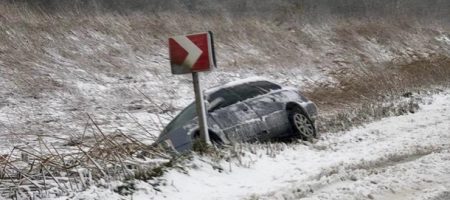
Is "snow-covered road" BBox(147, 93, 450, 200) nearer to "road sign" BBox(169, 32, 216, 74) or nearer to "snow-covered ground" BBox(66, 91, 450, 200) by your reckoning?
"snow-covered ground" BBox(66, 91, 450, 200)

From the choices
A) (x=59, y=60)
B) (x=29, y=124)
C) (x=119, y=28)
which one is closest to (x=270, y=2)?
(x=119, y=28)

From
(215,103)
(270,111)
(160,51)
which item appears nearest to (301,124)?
(270,111)

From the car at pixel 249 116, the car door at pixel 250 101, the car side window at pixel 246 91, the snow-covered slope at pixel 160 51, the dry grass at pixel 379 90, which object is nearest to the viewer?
the car at pixel 249 116

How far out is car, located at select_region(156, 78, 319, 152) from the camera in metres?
11.2

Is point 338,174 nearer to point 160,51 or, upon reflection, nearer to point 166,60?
point 166,60

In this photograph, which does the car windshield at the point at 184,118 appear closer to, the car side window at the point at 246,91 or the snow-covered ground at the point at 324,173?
the car side window at the point at 246,91

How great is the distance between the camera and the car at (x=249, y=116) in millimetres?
11164

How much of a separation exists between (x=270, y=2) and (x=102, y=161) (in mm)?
28857

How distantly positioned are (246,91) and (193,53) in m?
4.21

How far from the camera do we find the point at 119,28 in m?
27.0

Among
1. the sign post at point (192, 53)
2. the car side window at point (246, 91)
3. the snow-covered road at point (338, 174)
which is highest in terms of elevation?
the sign post at point (192, 53)

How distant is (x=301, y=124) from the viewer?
12148mm

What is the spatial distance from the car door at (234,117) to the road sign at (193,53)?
2.81m

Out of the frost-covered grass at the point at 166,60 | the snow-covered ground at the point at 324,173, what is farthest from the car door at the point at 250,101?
the frost-covered grass at the point at 166,60
